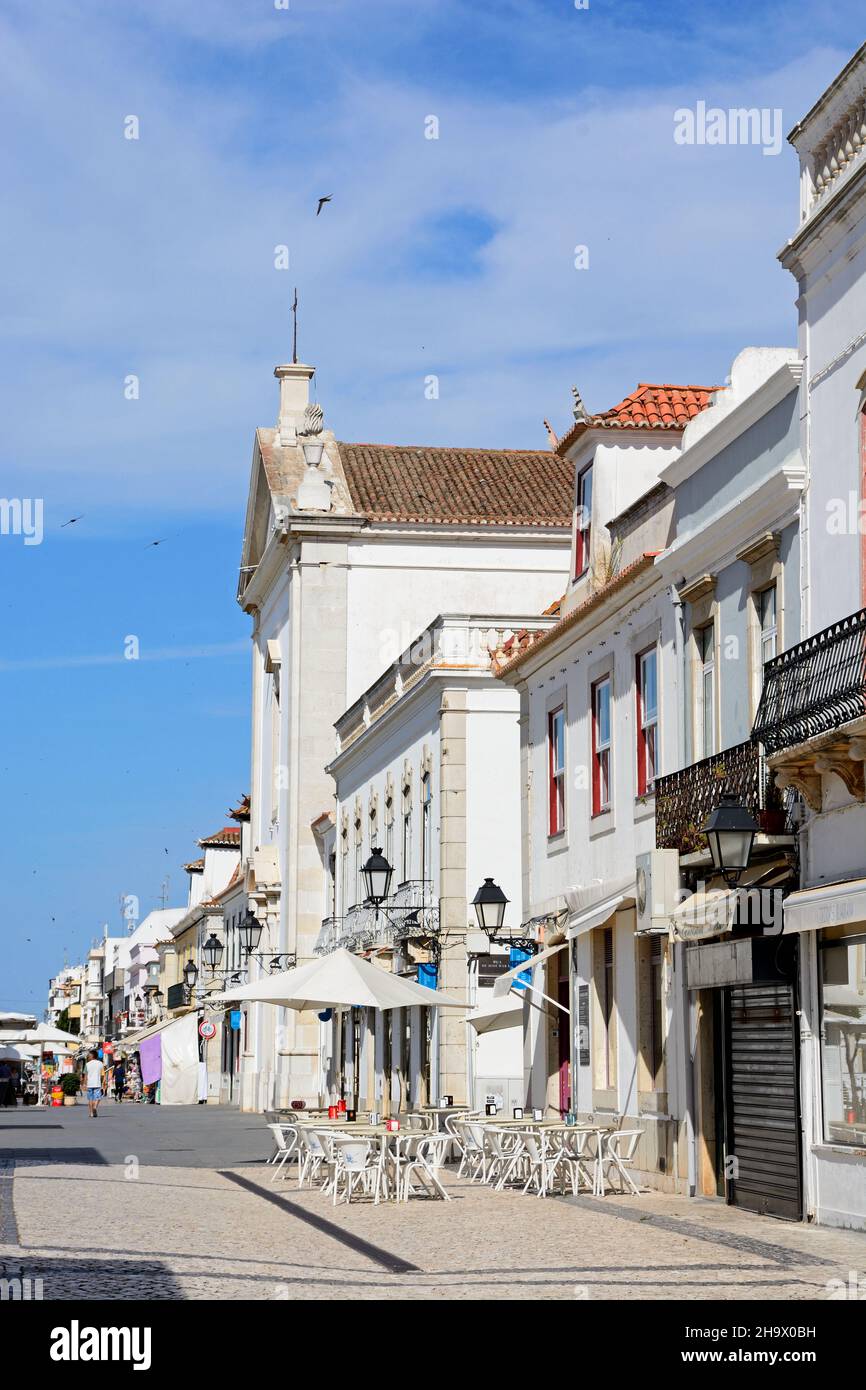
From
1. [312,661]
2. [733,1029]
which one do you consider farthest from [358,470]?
[733,1029]

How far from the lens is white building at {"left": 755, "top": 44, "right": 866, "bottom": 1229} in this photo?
16.0m

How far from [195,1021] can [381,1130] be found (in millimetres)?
44678

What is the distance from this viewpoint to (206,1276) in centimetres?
1260

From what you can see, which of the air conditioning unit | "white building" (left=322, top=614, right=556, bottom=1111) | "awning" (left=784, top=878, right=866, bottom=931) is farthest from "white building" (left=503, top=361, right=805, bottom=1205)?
"white building" (left=322, top=614, right=556, bottom=1111)

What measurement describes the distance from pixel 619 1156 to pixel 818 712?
7.67 meters

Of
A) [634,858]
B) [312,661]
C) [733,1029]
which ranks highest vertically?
[312,661]

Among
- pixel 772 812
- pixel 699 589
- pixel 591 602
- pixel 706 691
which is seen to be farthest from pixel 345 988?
pixel 772 812

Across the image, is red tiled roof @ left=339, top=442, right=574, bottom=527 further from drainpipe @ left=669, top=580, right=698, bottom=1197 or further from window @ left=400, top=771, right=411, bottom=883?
drainpipe @ left=669, top=580, right=698, bottom=1197

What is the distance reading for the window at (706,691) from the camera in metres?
20.8

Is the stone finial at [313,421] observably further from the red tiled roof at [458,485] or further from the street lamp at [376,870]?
the street lamp at [376,870]

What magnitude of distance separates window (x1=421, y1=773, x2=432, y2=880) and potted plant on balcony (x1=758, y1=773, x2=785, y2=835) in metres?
17.0

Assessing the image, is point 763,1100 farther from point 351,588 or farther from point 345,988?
point 351,588

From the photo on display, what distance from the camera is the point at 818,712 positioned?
15773 mm
